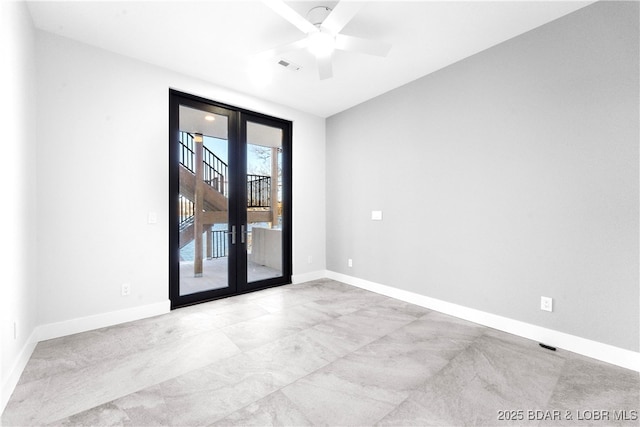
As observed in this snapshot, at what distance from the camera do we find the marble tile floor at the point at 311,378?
1.63m

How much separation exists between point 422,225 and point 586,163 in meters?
1.65

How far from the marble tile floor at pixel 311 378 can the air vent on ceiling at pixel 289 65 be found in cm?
296

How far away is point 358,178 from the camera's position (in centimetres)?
441

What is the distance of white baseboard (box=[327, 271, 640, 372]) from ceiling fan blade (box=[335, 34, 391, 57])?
2847 millimetres

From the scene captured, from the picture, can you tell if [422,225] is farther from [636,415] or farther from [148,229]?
[148,229]

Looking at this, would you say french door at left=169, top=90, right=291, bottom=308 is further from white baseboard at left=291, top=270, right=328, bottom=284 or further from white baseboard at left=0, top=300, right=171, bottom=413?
white baseboard at left=0, top=300, right=171, bottom=413

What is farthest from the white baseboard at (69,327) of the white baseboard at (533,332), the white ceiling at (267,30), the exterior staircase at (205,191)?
the white baseboard at (533,332)

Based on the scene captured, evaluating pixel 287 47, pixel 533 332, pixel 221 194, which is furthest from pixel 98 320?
pixel 533 332

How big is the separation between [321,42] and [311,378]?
2683 millimetres

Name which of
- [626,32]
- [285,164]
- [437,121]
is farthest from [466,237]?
[285,164]

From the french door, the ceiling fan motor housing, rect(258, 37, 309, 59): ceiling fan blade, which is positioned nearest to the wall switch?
the french door

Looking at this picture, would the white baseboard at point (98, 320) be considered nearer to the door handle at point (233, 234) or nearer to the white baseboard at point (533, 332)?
the door handle at point (233, 234)

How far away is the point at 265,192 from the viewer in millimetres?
4582

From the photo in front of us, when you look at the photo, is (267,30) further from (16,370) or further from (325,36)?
(16,370)
